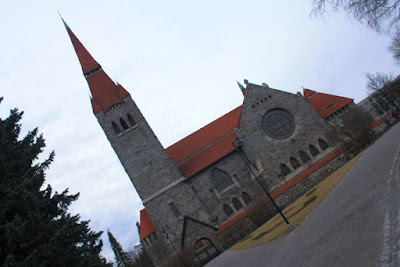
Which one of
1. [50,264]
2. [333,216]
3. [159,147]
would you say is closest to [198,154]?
[159,147]

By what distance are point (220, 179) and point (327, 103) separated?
14.7m

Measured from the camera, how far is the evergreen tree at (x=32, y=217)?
7984 mm

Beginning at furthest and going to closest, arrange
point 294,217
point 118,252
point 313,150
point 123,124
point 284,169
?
point 118,252
point 123,124
point 313,150
point 284,169
point 294,217

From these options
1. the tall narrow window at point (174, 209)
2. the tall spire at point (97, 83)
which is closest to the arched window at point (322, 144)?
the tall narrow window at point (174, 209)

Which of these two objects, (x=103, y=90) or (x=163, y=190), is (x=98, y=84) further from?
(x=163, y=190)

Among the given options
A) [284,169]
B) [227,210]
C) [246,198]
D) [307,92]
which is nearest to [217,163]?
[246,198]

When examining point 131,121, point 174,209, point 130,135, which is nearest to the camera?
point 174,209

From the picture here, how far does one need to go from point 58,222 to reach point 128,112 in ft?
75.7

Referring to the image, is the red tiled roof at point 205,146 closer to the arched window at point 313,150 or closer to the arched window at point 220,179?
the arched window at point 220,179

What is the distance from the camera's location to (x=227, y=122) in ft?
120

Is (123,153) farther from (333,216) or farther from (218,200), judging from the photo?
(333,216)

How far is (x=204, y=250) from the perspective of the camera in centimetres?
2723

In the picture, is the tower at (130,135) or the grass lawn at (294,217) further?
the tower at (130,135)

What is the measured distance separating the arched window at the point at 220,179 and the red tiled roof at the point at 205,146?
4.17 feet
